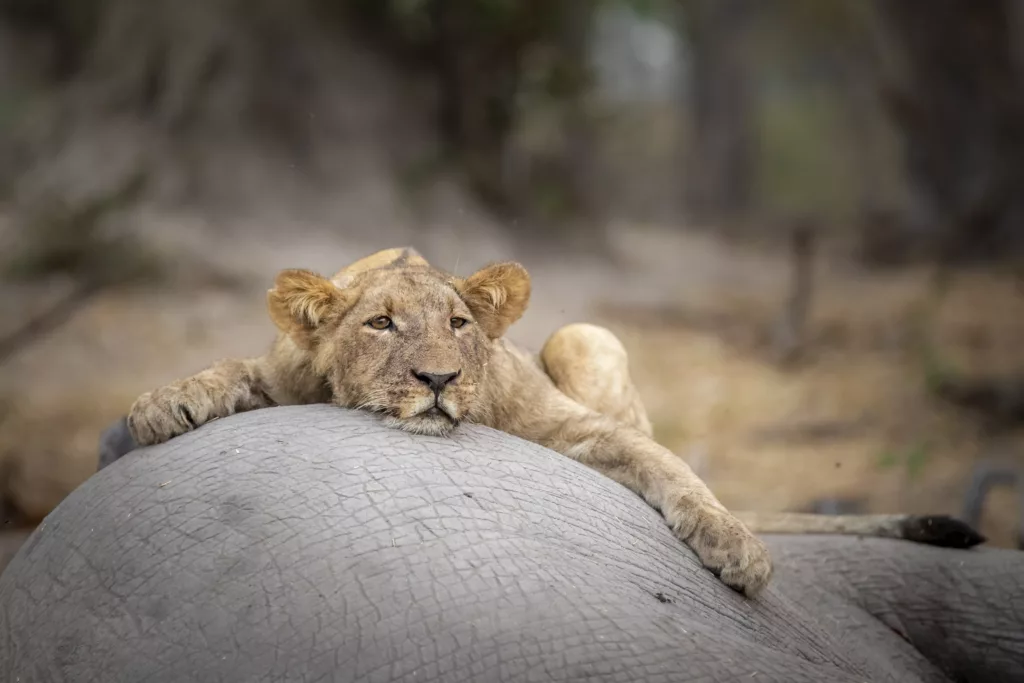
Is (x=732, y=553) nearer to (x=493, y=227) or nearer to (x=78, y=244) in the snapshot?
(x=78, y=244)

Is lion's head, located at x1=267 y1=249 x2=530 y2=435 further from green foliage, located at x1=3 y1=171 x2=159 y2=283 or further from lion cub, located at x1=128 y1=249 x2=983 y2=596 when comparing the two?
green foliage, located at x1=3 y1=171 x2=159 y2=283

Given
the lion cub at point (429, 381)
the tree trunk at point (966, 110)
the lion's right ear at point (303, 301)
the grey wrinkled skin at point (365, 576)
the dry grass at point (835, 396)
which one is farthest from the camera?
the tree trunk at point (966, 110)

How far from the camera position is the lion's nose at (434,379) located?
2.86m

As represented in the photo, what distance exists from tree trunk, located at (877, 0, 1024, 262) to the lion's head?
1269cm

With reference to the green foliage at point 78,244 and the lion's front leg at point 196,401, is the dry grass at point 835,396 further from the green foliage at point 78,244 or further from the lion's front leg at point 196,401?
the green foliage at point 78,244

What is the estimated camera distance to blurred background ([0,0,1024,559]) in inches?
361

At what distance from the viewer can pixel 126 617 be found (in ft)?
→ 7.68

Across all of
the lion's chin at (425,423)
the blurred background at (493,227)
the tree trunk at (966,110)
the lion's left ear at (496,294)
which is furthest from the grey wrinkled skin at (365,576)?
the tree trunk at (966,110)

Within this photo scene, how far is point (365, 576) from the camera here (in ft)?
7.45

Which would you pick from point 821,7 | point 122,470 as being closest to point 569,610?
point 122,470

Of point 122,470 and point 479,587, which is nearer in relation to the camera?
point 479,587

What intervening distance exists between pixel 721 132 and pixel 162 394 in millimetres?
21212

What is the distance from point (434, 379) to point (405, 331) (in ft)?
0.68

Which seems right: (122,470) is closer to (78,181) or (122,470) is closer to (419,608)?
(419,608)
